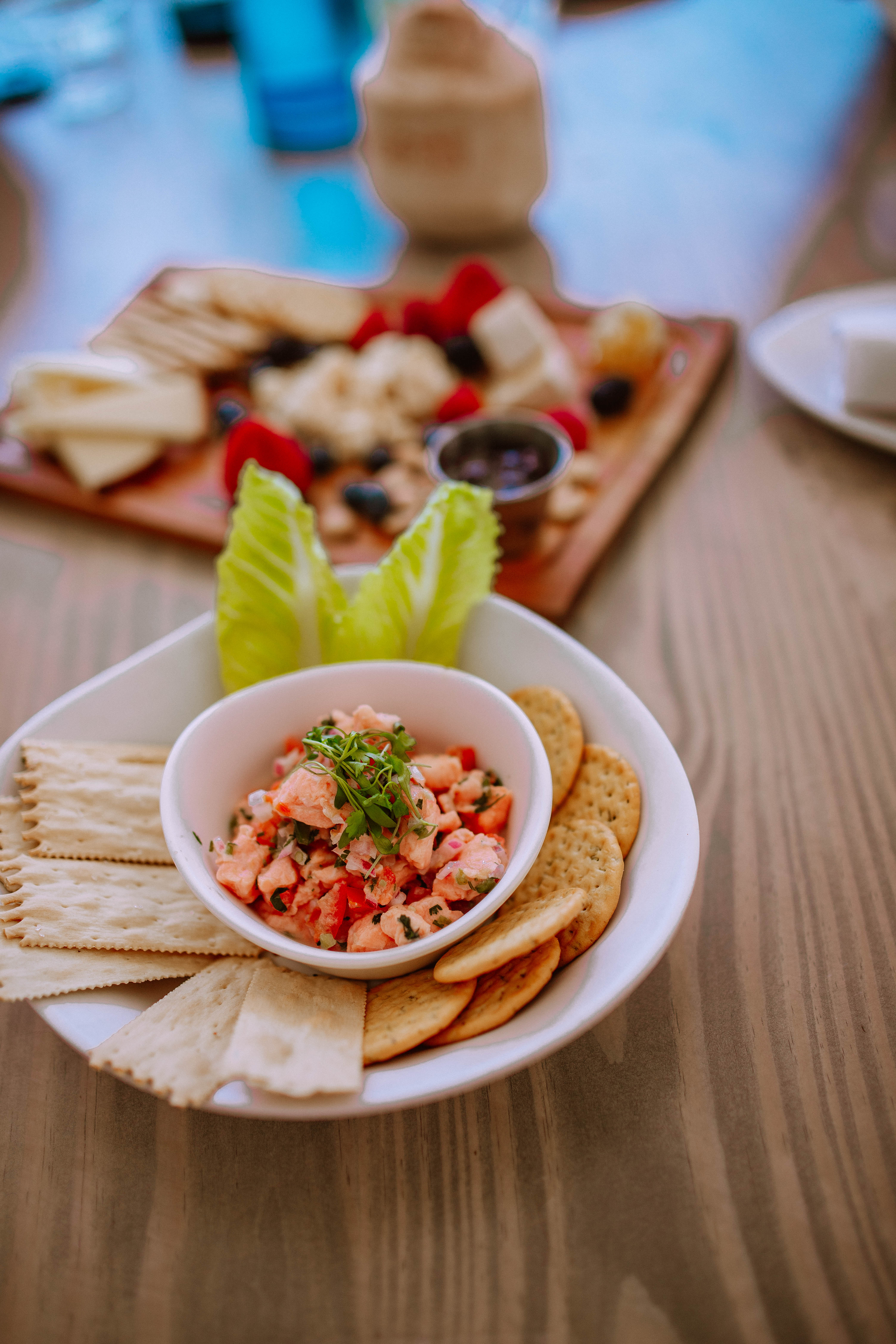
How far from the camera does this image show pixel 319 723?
4.34 ft

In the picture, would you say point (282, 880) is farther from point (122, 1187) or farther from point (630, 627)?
point (630, 627)

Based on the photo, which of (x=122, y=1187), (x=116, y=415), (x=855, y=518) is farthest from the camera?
(x=116, y=415)

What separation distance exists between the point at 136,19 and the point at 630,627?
4.55m

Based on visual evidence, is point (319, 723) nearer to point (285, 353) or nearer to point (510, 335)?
point (510, 335)

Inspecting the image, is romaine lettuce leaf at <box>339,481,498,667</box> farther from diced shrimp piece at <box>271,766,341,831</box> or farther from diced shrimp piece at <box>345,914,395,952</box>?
diced shrimp piece at <box>345,914,395,952</box>

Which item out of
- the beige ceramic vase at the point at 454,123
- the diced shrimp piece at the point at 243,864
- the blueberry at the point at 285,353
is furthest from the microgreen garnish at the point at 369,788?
the beige ceramic vase at the point at 454,123

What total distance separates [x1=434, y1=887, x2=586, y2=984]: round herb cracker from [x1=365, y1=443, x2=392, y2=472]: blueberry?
128 centimetres

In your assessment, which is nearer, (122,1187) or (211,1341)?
(211,1341)

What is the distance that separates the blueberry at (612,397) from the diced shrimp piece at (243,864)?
144cm

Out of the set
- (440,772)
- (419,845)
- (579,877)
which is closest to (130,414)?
(440,772)

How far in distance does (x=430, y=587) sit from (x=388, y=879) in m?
0.51

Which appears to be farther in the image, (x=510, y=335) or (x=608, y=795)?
(x=510, y=335)

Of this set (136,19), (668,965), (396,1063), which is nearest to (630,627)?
(668,965)

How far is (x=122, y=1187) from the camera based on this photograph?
110 centimetres
